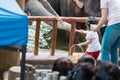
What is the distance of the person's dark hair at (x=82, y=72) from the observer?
5.50 metres

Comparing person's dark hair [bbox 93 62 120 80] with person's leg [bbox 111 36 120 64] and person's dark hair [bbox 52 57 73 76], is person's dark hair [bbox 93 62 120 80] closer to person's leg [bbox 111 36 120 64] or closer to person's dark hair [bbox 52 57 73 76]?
person's dark hair [bbox 52 57 73 76]

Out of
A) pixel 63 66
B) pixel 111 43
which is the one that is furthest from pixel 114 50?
pixel 63 66

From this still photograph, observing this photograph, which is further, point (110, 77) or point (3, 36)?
point (110, 77)

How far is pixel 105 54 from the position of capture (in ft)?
22.7

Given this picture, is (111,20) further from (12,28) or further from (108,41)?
(12,28)

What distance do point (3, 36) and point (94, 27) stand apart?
2.62 metres

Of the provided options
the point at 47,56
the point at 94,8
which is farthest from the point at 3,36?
the point at 94,8

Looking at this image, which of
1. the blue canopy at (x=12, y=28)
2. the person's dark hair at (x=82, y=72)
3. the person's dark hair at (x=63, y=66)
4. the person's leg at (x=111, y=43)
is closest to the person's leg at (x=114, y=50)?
the person's leg at (x=111, y=43)

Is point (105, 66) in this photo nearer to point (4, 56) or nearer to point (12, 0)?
point (12, 0)

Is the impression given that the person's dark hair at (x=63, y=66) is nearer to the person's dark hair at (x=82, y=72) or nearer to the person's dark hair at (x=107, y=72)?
the person's dark hair at (x=82, y=72)

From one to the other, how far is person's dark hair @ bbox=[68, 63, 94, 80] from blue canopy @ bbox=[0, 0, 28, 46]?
0.84m

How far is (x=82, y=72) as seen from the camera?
550cm

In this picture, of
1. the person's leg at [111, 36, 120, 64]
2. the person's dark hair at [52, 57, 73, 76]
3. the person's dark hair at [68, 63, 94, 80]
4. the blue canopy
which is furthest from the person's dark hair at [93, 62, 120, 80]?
the person's leg at [111, 36, 120, 64]

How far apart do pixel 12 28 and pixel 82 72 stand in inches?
43.2
